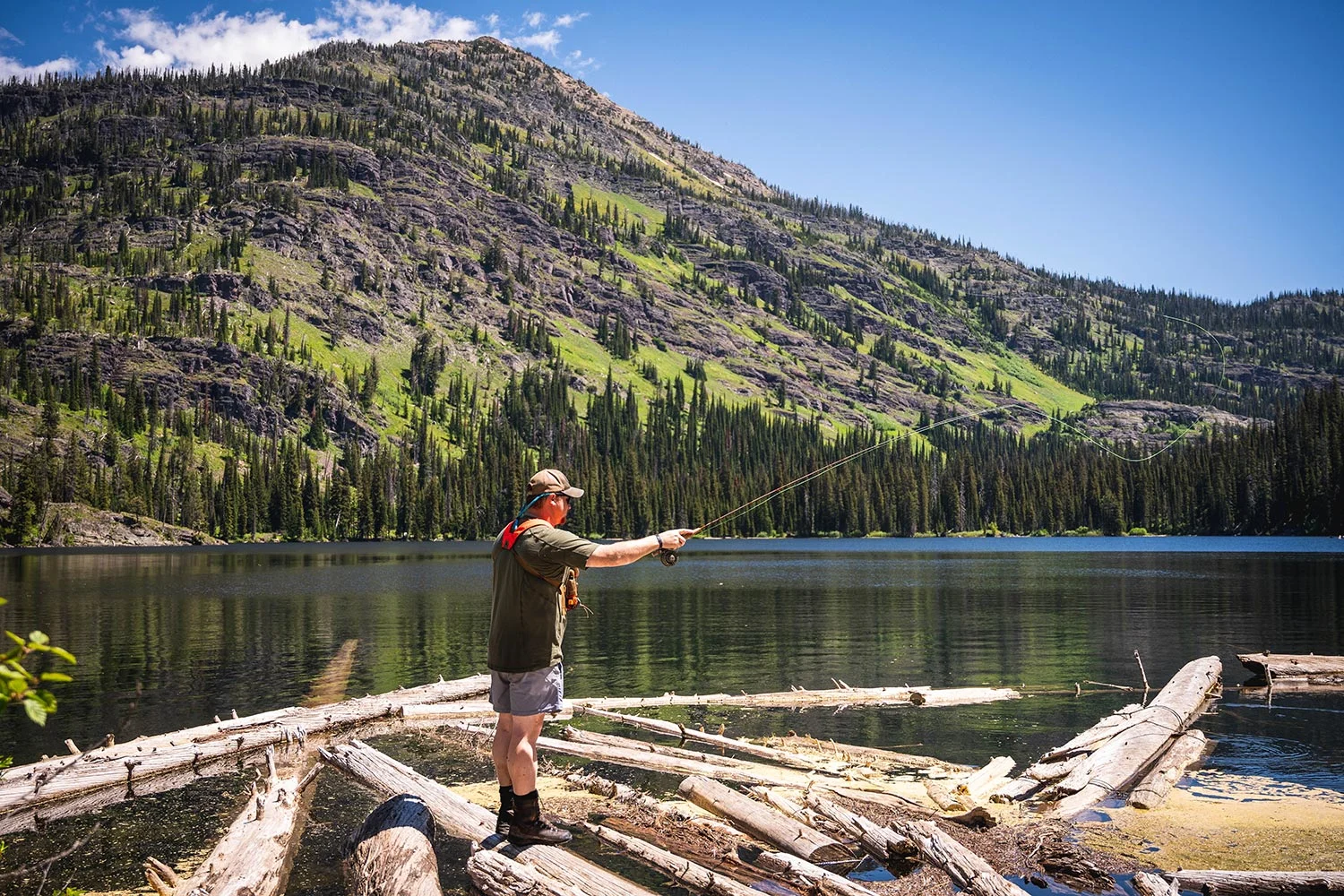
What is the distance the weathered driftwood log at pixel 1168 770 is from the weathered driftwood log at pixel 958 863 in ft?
17.6

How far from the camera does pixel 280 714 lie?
63.6 feet

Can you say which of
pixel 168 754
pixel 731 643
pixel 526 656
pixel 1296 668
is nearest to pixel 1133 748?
pixel 526 656

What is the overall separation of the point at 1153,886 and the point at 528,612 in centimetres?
723

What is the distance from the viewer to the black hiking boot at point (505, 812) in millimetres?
10391

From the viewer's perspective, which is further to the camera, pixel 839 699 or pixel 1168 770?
pixel 839 699

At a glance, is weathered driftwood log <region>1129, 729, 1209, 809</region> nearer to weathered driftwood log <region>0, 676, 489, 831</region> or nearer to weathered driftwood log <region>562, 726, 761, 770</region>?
weathered driftwood log <region>562, 726, 761, 770</region>

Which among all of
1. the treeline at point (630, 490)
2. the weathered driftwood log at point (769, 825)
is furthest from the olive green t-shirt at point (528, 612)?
the treeline at point (630, 490)

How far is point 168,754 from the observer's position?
53.9 ft

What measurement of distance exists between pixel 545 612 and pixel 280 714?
39.5ft

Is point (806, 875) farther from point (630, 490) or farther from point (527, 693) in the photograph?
point (630, 490)

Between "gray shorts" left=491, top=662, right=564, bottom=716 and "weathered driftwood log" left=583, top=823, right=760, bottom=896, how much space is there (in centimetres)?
228

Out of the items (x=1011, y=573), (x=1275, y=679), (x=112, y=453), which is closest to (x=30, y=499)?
(x=112, y=453)

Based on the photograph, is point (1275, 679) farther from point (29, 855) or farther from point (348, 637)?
point (348, 637)

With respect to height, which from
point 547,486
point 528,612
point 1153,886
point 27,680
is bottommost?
point 1153,886
